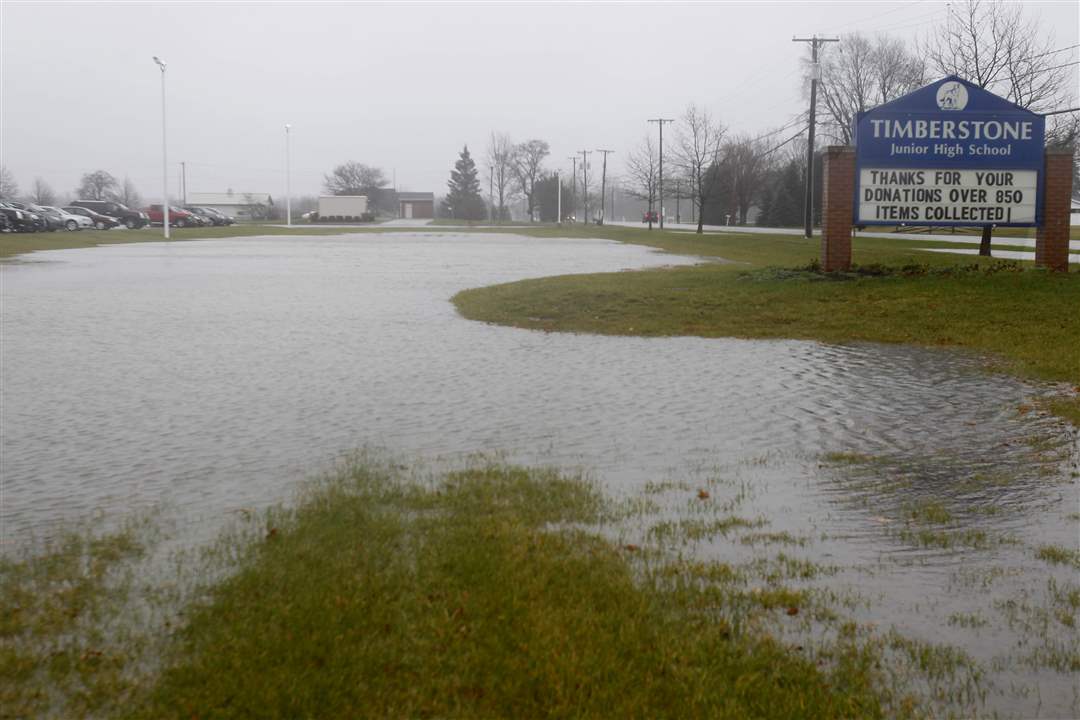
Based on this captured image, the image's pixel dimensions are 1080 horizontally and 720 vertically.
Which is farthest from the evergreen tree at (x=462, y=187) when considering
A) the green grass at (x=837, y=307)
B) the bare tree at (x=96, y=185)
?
the green grass at (x=837, y=307)

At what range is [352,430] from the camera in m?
8.20

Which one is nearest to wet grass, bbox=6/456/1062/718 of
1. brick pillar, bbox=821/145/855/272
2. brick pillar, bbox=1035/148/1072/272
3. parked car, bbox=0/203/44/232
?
brick pillar, bbox=821/145/855/272

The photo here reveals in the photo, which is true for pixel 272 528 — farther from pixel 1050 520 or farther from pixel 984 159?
pixel 984 159

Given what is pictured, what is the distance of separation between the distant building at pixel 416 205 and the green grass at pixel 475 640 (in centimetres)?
14643

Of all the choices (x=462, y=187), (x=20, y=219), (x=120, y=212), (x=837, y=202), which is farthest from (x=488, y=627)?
(x=462, y=187)

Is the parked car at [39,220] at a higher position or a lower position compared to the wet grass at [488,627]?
higher

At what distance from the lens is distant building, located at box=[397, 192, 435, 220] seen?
490ft

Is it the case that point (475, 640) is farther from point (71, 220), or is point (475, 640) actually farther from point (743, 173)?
point (743, 173)

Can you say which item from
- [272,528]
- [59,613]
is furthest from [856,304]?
[59,613]

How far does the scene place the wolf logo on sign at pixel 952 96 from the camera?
62.4 feet

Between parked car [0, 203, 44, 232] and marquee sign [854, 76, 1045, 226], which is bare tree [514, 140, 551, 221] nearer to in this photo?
parked car [0, 203, 44, 232]

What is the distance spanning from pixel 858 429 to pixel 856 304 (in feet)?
28.8

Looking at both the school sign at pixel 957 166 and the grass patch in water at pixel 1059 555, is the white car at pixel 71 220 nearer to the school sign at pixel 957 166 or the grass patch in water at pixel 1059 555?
the school sign at pixel 957 166

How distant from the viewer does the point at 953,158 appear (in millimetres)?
19281
